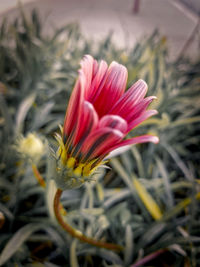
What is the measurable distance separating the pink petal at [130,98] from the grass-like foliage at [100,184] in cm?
8

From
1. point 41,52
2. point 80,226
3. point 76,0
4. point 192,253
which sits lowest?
point 192,253

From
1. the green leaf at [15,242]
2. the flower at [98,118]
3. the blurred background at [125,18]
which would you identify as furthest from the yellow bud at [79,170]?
the blurred background at [125,18]

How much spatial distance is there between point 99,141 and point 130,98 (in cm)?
5

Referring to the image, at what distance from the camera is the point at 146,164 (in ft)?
2.34

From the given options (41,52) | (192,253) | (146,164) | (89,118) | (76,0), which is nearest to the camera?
(89,118)

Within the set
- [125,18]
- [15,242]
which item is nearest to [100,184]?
[15,242]

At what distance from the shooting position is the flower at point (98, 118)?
7.3 inches

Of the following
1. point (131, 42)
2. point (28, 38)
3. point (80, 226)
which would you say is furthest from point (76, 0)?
point (80, 226)

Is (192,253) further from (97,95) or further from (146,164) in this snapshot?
(97,95)

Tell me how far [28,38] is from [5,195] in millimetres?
587

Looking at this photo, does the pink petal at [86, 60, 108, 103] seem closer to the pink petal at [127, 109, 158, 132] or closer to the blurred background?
the pink petal at [127, 109, 158, 132]

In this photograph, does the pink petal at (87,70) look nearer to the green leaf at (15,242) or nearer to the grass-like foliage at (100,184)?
the grass-like foliage at (100,184)

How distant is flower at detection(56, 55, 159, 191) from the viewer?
0.19m

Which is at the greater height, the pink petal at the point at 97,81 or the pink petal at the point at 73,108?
the pink petal at the point at 97,81
